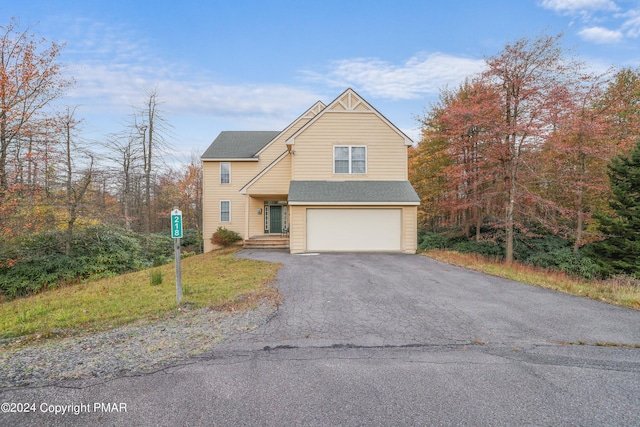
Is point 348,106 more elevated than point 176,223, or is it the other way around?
point 348,106

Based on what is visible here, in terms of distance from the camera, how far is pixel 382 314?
16.6ft

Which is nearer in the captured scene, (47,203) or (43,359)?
(43,359)

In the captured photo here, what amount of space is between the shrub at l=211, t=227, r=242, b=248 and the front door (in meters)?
2.32

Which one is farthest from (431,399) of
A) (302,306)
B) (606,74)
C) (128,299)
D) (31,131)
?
(606,74)

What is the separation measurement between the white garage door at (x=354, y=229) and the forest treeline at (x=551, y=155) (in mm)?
4348

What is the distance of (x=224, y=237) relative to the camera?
17.7 meters

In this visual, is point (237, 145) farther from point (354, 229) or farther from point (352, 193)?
point (354, 229)

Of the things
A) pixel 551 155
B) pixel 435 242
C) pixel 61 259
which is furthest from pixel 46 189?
pixel 551 155

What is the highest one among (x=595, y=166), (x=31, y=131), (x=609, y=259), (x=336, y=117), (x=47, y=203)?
(x=336, y=117)

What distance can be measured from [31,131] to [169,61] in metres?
8.07

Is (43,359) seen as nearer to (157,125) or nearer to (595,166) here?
(157,125)

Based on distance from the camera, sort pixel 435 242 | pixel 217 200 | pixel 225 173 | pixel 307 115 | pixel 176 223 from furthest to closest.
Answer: pixel 225 173 → pixel 217 200 → pixel 307 115 → pixel 435 242 → pixel 176 223

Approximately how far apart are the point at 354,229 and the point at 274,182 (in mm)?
5429

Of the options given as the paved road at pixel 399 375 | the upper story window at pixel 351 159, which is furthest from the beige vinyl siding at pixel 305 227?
the paved road at pixel 399 375
